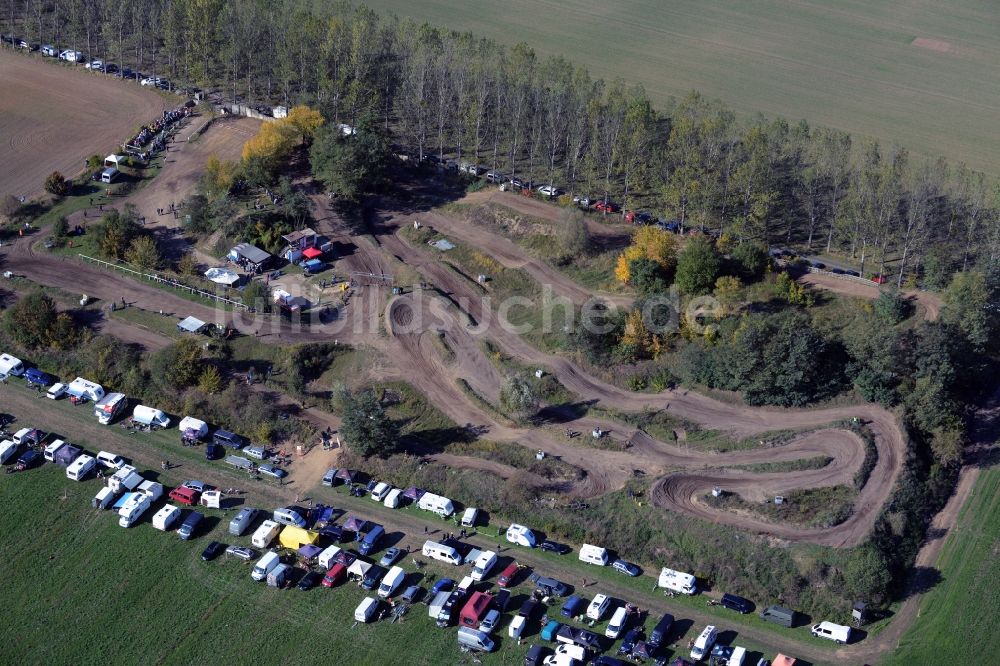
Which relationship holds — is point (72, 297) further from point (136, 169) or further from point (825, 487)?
point (825, 487)

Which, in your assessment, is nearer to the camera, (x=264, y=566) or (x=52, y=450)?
(x=264, y=566)

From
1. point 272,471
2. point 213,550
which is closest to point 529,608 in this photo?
point 213,550

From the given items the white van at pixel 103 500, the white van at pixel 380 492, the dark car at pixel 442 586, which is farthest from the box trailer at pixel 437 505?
the white van at pixel 103 500

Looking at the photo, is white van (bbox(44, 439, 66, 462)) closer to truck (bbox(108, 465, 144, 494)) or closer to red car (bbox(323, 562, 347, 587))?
truck (bbox(108, 465, 144, 494))

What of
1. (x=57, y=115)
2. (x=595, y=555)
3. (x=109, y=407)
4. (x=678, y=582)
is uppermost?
(x=57, y=115)

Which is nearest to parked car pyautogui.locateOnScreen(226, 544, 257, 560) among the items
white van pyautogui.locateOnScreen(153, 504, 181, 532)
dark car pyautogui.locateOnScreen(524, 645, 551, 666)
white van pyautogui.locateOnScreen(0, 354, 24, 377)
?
white van pyautogui.locateOnScreen(153, 504, 181, 532)

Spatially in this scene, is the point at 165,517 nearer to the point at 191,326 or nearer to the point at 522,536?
the point at 191,326

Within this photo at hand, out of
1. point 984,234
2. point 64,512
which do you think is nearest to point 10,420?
point 64,512
